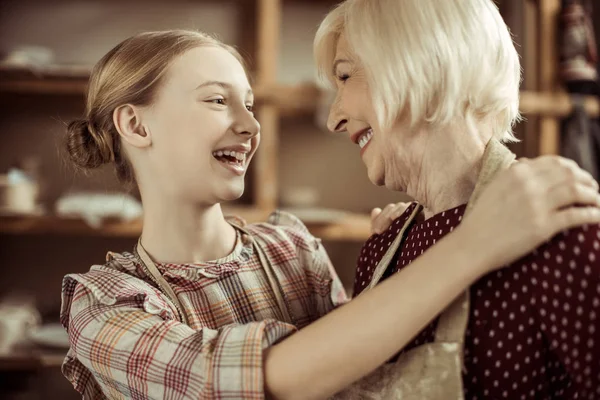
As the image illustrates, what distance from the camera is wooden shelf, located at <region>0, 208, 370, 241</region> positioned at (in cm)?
265

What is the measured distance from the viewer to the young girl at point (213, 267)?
2.84ft

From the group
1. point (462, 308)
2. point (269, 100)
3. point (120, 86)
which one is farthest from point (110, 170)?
point (462, 308)

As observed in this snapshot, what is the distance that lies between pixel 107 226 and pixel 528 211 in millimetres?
2115

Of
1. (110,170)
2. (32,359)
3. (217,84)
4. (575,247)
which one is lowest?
(32,359)

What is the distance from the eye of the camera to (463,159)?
107cm

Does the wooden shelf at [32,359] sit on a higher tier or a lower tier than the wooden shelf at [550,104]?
lower

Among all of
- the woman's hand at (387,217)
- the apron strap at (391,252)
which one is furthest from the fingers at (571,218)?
the woman's hand at (387,217)

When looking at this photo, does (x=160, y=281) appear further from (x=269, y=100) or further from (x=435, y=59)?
(x=269, y=100)

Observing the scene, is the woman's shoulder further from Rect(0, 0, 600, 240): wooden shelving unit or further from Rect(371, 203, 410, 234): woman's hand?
Rect(0, 0, 600, 240): wooden shelving unit

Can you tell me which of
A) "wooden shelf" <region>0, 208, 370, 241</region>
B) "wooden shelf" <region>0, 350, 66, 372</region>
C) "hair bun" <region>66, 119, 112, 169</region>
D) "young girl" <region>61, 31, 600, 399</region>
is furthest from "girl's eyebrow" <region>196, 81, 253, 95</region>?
"wooden shelf" <region>0, 350, 66, 372</region>

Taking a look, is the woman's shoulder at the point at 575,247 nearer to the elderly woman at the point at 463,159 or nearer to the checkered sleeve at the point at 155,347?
the elderly woman at the point at 463,159

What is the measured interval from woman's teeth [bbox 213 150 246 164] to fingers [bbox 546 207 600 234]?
0.67 m

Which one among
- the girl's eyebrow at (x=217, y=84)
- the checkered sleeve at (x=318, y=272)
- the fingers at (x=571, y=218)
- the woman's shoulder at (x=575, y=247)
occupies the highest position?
the girl's eyebrow at (x=217, y=84)

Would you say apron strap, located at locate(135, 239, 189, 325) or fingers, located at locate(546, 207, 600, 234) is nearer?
fingers, located at locate(546, 207, 600, 234)
